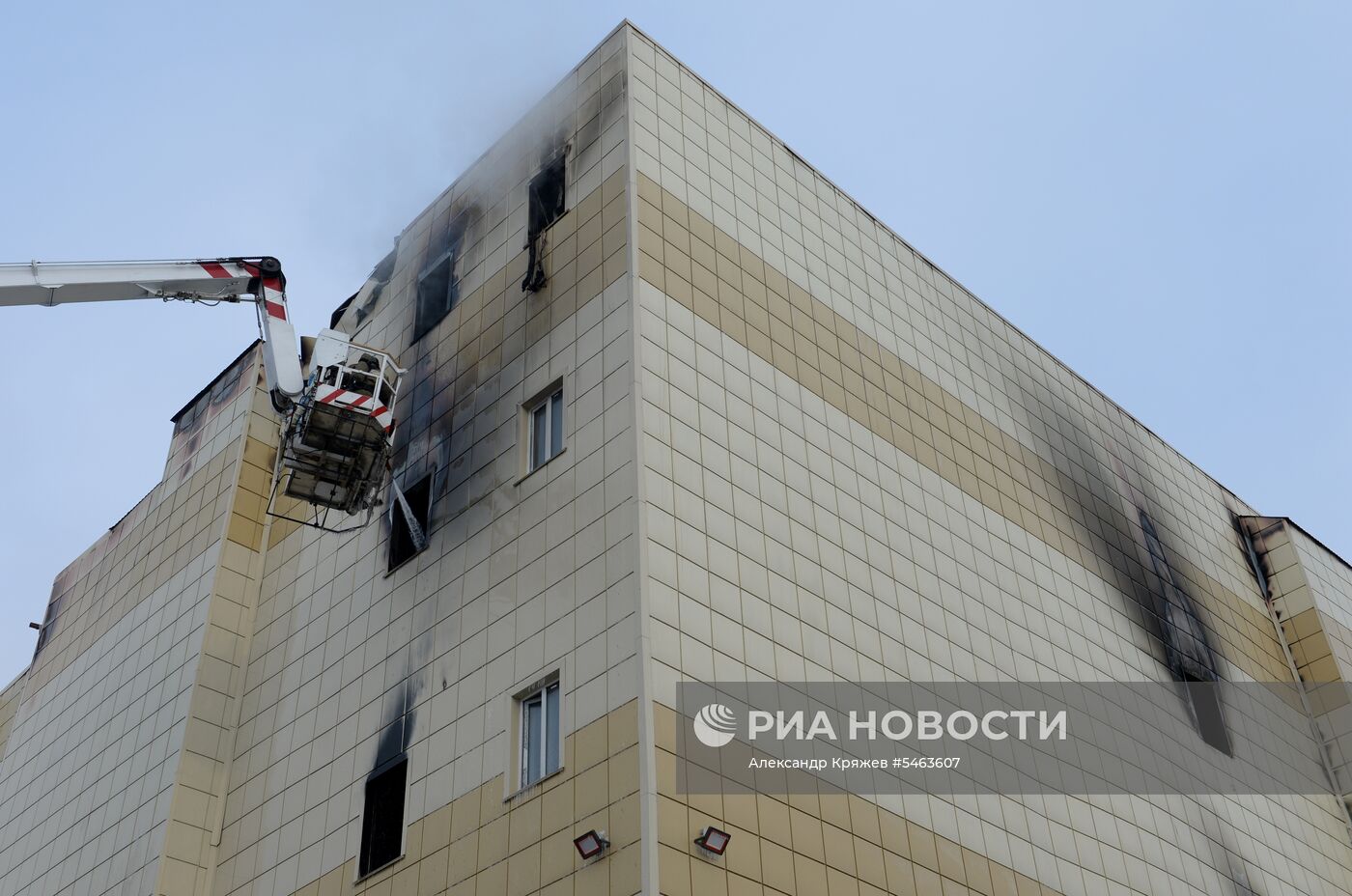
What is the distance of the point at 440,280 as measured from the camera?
32.1 metres

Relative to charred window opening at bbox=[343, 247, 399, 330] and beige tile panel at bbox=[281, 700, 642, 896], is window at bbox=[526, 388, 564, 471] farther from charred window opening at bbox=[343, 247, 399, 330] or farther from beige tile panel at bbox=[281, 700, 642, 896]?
charred window opening at bbox=[343, 247, 399, 330]

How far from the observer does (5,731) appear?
127 ft

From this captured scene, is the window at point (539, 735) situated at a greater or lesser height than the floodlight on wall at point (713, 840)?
greater

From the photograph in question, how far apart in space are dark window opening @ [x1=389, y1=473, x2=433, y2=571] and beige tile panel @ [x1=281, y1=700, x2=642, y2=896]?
5799 millimetres

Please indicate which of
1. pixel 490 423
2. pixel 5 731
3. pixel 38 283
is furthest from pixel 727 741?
pixel 5 731

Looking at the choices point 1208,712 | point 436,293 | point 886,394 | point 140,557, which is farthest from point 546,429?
point 1208,712

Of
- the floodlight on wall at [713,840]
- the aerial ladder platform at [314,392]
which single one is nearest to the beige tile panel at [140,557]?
the aerial ladder platform at [314,392]

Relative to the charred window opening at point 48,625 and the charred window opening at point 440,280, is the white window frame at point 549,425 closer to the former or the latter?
the charred window opening at point 440,280

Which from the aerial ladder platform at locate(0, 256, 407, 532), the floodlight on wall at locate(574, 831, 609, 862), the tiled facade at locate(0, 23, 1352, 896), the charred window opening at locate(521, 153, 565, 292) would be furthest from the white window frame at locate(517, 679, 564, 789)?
the charred window opening at locate(521, 153, 565, 292)

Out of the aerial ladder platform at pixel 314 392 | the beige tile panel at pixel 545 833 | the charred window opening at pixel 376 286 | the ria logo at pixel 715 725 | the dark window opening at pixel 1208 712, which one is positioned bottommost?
the beige tile panel at pixel 545 833

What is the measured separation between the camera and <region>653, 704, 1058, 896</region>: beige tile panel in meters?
19.7

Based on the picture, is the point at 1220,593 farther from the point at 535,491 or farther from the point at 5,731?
the point at 5,731

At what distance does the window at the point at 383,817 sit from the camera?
23719 millimetres

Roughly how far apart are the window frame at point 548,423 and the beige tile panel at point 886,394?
8.95ft
